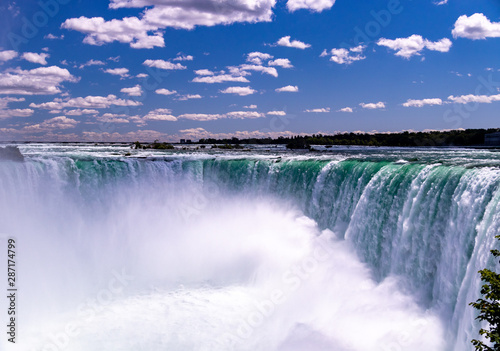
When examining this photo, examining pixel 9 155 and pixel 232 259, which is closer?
pixel 232 259

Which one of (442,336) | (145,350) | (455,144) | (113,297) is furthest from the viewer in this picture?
(455,144)

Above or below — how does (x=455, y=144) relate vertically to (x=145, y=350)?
above

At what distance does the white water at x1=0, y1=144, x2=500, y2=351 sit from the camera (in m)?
9.69

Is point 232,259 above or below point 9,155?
below

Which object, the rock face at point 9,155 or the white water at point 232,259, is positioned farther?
the rock face at point 9,155

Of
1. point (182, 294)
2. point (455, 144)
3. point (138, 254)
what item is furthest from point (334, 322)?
point (455, 144)

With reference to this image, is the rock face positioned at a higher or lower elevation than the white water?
higher

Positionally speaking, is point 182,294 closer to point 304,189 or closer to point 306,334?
point 306,334

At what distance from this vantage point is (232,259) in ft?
52.3

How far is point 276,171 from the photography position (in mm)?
18828

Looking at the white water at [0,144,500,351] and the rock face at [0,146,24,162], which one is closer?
the white water at [0,144,500,351]

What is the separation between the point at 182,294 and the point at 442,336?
25.6ft

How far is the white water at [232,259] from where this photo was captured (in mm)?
9688

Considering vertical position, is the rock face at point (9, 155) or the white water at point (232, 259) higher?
the rock face at point (9, 155)
